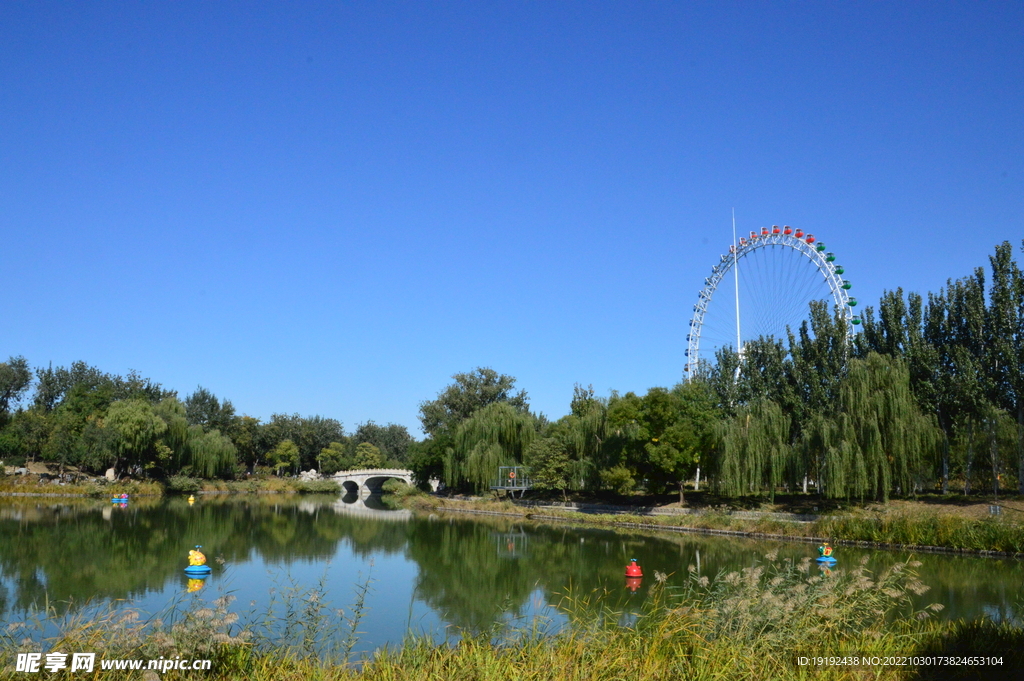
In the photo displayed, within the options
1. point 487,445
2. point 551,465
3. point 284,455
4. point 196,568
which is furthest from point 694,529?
point 284,455

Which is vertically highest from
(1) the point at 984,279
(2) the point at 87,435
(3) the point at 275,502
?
(1) the point at 984,279

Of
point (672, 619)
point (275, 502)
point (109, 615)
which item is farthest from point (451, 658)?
point (275, 502)

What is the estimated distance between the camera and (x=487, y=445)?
42.5 m

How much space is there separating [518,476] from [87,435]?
1030 inches

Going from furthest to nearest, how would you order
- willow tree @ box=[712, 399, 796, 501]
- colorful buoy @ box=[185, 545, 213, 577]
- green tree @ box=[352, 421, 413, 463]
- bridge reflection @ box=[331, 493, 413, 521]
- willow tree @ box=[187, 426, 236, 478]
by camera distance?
green tree @ box=[352, 421, 413, 463], willow tree @ box=[187, 426, 236, 478], bridge reflection @ box=[331, 493, 413, 521], willow tree @ box=[712, 399, 796, 501], colorful buoy @ box=[185, 545, 213, 577]

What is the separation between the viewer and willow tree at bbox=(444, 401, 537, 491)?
137ft

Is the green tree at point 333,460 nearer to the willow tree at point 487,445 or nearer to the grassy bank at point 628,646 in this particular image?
the willow tree at point 487,445

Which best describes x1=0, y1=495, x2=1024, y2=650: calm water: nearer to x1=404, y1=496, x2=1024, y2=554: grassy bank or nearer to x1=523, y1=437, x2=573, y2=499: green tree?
x1=404, y1=496, x2=1024, y2=554: grassy bank

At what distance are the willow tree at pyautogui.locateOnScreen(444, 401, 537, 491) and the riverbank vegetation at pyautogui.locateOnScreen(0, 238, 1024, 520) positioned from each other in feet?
0.31

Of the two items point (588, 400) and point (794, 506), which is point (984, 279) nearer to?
point (794, 506)

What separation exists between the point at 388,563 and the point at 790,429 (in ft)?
65.5

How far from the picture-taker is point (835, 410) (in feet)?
101

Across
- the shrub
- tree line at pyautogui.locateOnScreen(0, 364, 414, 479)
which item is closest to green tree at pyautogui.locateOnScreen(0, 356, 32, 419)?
tree line at pyautogui.locateOnScreen(0, 364, 414, 479)

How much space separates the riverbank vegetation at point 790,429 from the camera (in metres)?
28.1
